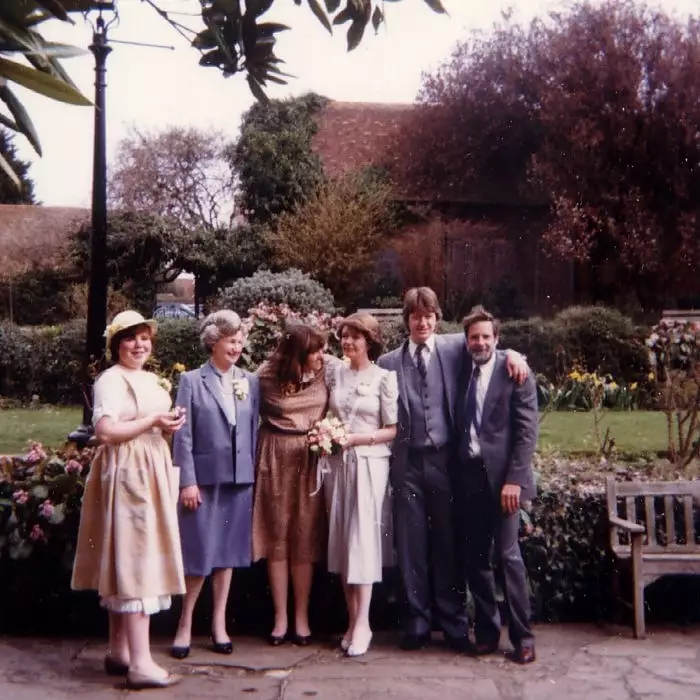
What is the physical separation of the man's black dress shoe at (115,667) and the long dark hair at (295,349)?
62.5 inches

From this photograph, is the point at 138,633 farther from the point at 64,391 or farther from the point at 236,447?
the point at 64,391

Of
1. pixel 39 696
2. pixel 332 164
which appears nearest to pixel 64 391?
pixel 332 164

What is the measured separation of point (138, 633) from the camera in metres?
4.32

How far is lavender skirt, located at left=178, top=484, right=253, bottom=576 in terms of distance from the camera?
469cm

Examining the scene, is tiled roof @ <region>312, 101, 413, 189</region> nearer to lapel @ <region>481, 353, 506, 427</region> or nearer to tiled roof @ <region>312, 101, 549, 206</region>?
tiled roof @ <region>312, 101, 549, 206</region>

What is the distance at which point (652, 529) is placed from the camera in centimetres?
537

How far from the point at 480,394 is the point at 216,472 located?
55.3 inches

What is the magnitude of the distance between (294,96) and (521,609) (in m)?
21.0

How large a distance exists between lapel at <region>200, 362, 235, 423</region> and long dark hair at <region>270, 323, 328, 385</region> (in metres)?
0.33

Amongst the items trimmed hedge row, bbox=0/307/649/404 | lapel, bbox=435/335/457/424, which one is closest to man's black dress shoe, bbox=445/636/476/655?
lapel, bbox=435/335/457/424

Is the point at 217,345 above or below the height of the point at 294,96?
below

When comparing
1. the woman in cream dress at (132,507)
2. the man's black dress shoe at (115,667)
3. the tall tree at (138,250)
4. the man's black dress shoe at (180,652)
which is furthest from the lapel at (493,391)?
the tall tree at (138,250)

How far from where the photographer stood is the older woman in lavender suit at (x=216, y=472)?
15.4 feet

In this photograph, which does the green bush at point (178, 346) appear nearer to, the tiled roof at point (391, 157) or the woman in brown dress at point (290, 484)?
the tiled roof at point (391, 157)
